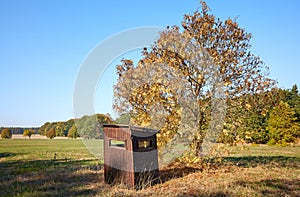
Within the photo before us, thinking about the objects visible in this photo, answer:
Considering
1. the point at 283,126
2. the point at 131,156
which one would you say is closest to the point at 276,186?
the point at 131,156

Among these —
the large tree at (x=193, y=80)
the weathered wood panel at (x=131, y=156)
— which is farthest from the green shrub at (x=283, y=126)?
the weathered wood panel at (x=131, y=156)

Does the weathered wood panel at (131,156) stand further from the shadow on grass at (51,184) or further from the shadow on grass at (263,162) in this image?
the shadow on grass at (263,162)

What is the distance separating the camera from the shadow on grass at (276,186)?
20.6 ft

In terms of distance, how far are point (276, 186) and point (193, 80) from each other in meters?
4.49

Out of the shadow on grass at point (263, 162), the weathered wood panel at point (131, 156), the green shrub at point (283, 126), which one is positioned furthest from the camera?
the green shrub at point (283, 126)

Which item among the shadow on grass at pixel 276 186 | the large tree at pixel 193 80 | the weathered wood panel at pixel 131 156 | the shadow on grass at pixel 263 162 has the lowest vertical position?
the shadow on grass at pixel 263 162

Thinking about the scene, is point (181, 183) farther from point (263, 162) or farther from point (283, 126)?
point (283, 126)

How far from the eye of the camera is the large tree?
28.3 feet

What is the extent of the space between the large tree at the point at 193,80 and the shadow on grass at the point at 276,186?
210cm

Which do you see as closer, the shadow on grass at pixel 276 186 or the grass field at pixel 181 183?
the shadow on grass at pixel 276 186

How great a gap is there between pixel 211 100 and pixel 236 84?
1331 mm

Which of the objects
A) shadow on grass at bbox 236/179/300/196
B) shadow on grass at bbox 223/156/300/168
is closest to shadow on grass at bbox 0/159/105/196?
shadow on grass at bbox 236/179/300/196

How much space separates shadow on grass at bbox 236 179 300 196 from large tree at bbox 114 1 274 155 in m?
2.10

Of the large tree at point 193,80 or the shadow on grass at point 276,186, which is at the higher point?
the large tree at point 193,80
